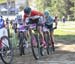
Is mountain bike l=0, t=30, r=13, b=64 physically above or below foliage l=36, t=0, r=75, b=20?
above

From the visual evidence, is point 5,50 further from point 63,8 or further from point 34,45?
point 63,8

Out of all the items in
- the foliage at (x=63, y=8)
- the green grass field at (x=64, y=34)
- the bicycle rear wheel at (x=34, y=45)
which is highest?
the bicycle rear wheel at (x=34, y=45)

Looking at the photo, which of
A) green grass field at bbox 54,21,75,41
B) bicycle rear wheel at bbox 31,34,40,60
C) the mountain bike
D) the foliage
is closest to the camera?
the mountain bike

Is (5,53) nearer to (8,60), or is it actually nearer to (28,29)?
(8,60)

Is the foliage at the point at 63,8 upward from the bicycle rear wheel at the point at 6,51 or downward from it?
downward

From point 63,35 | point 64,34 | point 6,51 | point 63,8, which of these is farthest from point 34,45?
point 63,8

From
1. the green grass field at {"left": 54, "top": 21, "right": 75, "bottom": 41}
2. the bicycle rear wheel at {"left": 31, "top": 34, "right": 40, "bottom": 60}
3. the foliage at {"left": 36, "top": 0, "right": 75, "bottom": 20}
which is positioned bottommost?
the foliage at {"left": 36, "top": 0, "right": 75, "bottom": 20}

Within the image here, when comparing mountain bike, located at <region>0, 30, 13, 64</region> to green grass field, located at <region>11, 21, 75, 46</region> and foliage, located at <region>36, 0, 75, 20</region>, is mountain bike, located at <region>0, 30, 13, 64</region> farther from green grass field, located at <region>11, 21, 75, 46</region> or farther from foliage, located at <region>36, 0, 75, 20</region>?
foliage, located at <region>36, 0, 75, 20</region>

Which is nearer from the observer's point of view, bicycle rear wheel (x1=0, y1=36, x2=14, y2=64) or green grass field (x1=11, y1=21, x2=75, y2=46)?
bicycle rear wheel (x1=0, y1=36, x2=14, y2=64)

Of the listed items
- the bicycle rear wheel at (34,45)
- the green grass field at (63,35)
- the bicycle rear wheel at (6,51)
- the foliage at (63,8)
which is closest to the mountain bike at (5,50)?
the bicycle rear wheel at (6,51)

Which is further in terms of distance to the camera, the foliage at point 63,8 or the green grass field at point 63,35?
the foliage at point 63,8

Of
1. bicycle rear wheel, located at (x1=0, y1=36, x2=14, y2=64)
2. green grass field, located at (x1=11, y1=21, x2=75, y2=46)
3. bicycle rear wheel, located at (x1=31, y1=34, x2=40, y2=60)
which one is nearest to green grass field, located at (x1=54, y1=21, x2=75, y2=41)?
green grass field, located at (x1=11, y1=21, x2=75, y2=46)

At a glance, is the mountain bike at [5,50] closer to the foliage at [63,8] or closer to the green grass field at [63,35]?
the green grass field at [63,35]

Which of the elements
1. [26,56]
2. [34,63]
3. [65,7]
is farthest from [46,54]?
[65,7]
